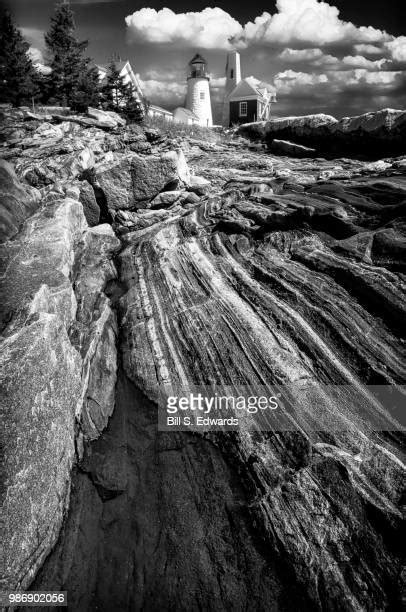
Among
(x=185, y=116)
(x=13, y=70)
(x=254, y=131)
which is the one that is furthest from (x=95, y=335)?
(x=185, y=116)

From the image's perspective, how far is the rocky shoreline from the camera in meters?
4.87

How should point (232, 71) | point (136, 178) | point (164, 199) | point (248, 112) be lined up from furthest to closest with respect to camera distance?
point (232, 71)
point (248, 112)
point (164, 199)
point (136, 178)

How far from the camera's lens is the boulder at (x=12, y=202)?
10.3 m

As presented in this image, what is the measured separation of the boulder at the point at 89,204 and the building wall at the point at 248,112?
51.3m

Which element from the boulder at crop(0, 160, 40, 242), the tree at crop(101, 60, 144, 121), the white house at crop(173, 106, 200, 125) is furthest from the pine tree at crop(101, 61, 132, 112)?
the boulder at crop(0, 160, 40, 242)

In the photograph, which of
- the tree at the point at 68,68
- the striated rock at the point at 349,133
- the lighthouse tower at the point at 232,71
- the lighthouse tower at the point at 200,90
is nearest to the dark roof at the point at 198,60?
the lighthouse tower at the point at 200,90

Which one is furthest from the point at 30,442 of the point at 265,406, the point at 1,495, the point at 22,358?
the point at 265,406

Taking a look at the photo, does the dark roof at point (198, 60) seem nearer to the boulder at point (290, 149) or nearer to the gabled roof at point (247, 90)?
the gabled roof at point (247, 90)

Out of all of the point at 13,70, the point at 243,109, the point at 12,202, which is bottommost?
the point at 12,202

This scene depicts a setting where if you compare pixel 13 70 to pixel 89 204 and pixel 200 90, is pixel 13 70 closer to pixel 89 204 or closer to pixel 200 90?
pixel 89 204

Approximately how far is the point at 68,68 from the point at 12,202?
1318 inches

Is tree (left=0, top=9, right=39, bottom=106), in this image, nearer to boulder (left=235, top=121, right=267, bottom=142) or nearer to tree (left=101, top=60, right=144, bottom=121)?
tree (left=101, top=60, right=144, bottom=121)

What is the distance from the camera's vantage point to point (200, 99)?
63.1m

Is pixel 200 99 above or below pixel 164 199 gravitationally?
above
